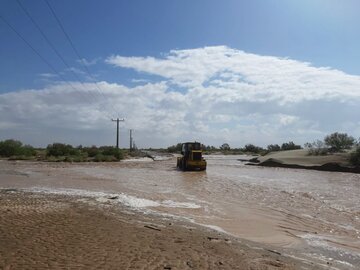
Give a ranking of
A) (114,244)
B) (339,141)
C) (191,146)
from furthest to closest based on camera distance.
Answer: (339,141)
(191,146)
(114,244)

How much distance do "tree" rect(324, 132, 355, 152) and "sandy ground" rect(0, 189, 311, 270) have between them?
5306 cm

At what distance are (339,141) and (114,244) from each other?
58481 mm

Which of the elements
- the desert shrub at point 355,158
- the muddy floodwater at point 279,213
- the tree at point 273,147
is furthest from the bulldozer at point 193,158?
the tree at point 273,147

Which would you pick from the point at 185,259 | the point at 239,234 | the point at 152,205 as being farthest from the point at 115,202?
the point at 185,259

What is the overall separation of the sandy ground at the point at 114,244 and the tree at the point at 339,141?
174 feet

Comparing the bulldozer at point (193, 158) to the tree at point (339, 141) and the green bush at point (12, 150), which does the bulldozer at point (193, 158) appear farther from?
the green bush at point (12, 150)

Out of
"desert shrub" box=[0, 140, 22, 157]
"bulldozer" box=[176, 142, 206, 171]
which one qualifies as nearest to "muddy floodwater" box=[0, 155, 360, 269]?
"bulldozer" box=[176, 142, 206, 171]

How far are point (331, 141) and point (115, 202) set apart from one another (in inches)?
2041

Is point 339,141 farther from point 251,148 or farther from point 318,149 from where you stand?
point 251,148

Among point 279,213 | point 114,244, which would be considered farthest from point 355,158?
point 114,244

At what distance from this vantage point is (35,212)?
1236 centimetres

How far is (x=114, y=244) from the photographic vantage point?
8.44m

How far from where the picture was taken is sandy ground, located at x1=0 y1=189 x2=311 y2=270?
7.09m

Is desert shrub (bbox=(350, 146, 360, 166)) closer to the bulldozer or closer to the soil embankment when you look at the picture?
the soil embankment
